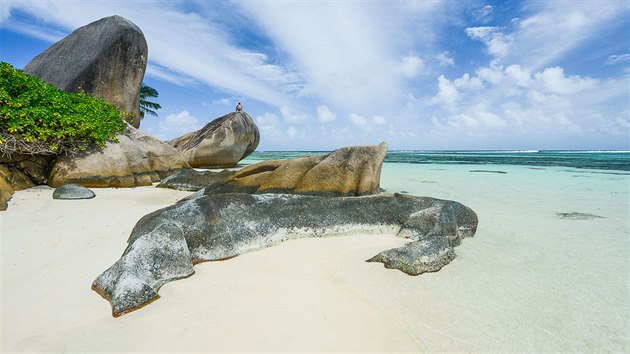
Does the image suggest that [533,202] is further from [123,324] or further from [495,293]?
[123,324]

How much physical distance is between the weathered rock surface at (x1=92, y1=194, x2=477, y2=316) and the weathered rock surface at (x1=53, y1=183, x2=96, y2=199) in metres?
4.45

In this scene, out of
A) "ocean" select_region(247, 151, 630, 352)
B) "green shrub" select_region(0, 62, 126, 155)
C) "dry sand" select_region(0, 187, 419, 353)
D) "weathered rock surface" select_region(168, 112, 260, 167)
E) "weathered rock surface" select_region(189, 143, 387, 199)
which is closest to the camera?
"dry sand" select_region(0, 187, 419, 353)

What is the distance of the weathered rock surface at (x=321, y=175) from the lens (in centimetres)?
627

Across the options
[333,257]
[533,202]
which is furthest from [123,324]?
[533,202]

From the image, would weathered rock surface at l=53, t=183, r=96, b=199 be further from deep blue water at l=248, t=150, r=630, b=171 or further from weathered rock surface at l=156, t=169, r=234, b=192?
deep blue water at l=248, t=150, r=630, b=171

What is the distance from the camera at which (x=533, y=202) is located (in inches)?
340

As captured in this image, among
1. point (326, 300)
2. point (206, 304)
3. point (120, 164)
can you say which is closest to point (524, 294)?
point (326, 300)

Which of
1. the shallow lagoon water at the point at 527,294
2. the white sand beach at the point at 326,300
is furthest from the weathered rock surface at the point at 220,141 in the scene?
the shallow lagoon water at the point at 527,294

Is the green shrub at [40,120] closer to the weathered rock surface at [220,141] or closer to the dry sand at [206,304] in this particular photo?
the dry sand at [206,304]

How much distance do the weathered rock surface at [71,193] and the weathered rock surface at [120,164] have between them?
A: 1.70 meters

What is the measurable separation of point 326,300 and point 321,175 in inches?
145

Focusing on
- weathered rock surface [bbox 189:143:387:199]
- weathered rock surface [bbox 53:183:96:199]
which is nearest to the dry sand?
weathered rock surface [bbox 189:143:387:199]

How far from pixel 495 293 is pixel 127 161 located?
10.7 metres

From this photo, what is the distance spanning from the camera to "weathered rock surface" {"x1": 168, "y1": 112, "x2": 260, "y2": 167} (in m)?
18.5
